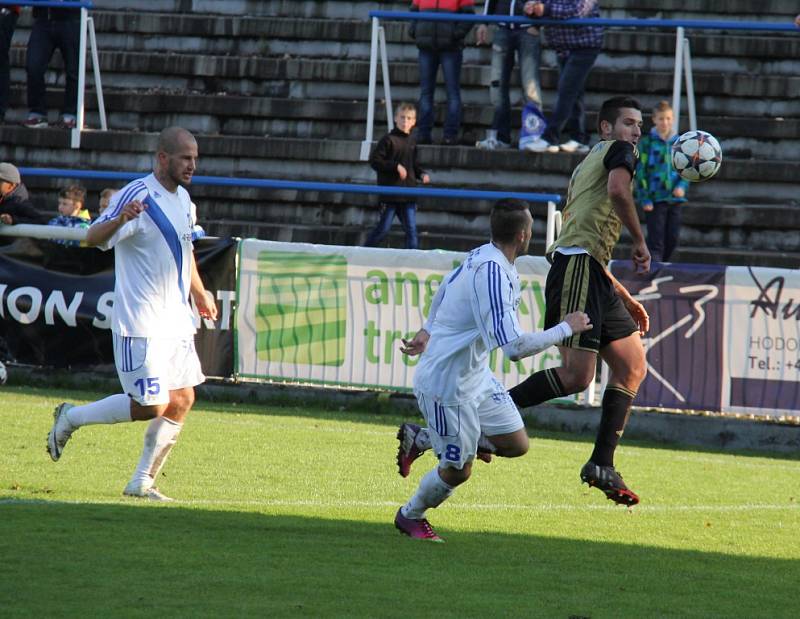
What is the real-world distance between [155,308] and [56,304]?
6613 millimetres

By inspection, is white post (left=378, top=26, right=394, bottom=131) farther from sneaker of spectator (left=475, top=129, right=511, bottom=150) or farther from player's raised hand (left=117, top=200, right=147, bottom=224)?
player's raised hand (left=117, top=200, right=147, bottom=224)

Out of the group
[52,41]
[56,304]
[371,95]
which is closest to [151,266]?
[56,304]

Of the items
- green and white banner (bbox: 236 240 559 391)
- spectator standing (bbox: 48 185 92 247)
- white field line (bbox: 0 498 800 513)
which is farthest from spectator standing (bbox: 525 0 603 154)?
white field line (bbox: 0 498 800 513)

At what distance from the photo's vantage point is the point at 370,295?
531 inches

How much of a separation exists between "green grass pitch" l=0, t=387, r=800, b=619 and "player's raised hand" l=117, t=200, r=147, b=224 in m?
1.47

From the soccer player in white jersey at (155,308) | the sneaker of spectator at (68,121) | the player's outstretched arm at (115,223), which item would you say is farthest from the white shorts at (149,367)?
the sneaker of spectator at (68,121)

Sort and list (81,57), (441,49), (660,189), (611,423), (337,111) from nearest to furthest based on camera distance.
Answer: (611,423) < (660,189) < (441,49) < (81,57) < (337,111)

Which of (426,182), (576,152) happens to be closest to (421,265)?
(426,182)

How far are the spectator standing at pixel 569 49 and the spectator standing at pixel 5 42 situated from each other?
6.76m

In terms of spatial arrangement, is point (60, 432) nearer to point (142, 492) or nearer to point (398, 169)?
point (142, 492)

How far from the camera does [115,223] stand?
25.2ft

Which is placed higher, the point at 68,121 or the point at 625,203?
the point at 68,121

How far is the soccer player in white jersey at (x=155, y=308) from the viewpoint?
311 inches

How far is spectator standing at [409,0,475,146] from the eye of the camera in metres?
16.7
